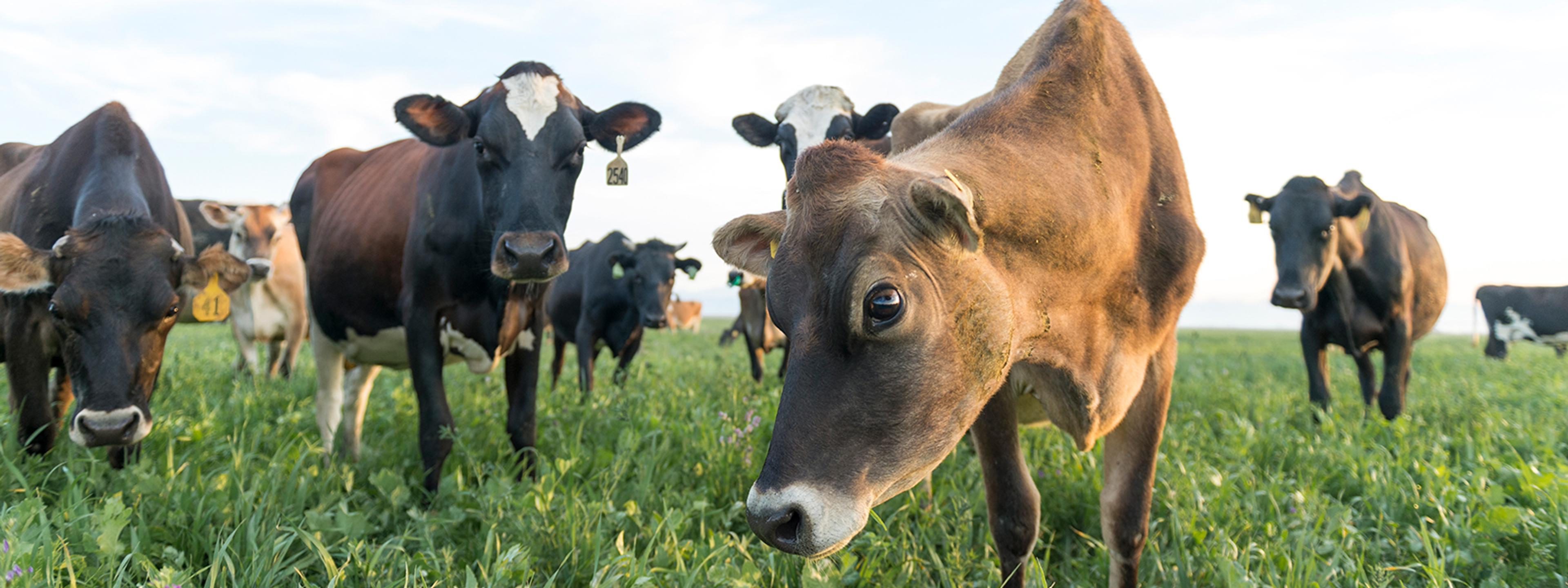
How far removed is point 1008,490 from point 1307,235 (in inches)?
224

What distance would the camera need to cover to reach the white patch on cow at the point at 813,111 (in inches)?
238

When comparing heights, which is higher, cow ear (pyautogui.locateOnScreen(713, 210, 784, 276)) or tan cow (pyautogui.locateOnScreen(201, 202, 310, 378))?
cow ear (pyautogui.locateOnScreen(713, 210, 784, 276))

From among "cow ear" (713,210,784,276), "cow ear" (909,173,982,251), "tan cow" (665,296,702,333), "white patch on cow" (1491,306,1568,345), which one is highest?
"cow ear" (909,173,982,251)

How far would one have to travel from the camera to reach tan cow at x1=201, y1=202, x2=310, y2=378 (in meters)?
10.4

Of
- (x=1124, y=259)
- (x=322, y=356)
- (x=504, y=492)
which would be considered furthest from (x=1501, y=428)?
(x=322, y=356)

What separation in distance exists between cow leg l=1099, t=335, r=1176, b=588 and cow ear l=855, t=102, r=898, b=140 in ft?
11.7

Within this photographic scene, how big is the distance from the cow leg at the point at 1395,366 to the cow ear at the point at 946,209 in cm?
638

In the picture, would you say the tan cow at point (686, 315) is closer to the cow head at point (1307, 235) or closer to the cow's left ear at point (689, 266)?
the cow's left ear at point (689, 266)

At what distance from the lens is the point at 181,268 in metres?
4.29

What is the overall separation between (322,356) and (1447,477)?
6.36 m

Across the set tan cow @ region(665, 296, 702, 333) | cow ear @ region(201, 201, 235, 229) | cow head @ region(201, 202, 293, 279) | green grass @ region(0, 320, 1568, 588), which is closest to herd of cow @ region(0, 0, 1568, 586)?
green grass @ region(0, 320, 1568, 588)

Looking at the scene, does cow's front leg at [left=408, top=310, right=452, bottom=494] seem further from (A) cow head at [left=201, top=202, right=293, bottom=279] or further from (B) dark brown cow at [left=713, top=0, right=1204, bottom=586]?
(A) cow head at [left=201, top=202, right=293, bottom=279]

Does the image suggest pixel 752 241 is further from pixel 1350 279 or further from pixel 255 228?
pixel 255 228

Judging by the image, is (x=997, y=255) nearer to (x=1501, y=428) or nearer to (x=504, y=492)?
(x=504, y=492)
